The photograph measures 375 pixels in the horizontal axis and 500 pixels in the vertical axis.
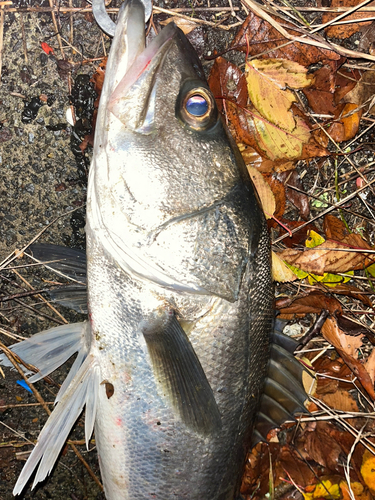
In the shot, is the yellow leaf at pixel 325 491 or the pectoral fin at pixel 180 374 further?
the yellow leaf at pixel 325 491

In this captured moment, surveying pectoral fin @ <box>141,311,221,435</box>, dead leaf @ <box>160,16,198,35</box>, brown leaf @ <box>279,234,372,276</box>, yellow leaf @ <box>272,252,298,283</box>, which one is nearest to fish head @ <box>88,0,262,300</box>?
pectoral fin @ <box>141,311,221,435</box>

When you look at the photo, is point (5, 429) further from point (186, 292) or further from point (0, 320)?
point (186, 292)

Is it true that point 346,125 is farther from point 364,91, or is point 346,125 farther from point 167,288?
point 167,288

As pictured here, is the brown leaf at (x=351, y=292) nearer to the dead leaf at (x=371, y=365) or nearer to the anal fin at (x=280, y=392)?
the dead leaf at (x=371, y=365)

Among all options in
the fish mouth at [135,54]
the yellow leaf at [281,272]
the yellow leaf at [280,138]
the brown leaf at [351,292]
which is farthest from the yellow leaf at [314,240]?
the fish mouth at [135,54]

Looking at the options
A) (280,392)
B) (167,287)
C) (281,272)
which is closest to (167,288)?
(167,287)

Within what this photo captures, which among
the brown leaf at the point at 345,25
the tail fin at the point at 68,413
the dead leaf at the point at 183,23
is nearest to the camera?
the tail fin at the point at 68,413

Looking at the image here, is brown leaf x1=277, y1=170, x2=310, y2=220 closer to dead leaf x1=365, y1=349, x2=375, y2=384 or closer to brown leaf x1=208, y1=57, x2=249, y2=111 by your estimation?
brown leaf x1=208, y1=57, x2=249, y2=111
